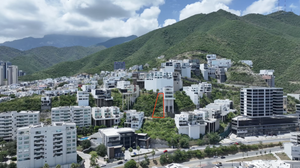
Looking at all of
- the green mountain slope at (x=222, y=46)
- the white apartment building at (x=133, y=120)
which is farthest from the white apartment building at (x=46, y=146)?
the green mountain slope at (x=222, y=46)

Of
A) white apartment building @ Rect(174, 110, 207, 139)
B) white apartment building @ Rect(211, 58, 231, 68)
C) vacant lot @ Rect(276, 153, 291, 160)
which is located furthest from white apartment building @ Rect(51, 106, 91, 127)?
white apartment building @ Rect(211, 58, 231, 68)

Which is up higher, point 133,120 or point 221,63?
point 221,63

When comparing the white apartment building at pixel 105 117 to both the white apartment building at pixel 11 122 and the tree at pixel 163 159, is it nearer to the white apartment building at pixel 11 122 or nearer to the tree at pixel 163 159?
the white apartment building at pixel 11 122

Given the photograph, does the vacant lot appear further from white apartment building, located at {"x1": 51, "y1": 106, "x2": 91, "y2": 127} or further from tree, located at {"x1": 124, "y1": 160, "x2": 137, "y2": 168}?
white apartment building, located at {"x1": 51, "y1": 106, "x2": 91, "y2": 127}

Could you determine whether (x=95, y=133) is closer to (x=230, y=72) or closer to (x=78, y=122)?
(x=78, y=122)

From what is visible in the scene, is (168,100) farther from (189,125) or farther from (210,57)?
(210,57)

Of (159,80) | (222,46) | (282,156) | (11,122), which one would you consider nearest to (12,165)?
(11,122)
